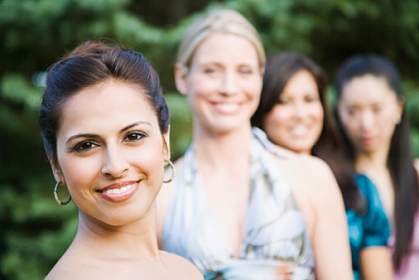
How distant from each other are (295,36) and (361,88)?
245 centimetres

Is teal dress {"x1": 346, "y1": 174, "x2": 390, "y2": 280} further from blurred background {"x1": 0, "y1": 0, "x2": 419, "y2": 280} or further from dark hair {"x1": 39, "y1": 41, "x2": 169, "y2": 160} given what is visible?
blurred background {"x1": 0, "y1": 0, "x2": 419, "y2": 280}

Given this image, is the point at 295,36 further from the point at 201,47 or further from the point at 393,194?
the point at 201,47

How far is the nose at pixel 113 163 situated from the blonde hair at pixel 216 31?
4.61 feet

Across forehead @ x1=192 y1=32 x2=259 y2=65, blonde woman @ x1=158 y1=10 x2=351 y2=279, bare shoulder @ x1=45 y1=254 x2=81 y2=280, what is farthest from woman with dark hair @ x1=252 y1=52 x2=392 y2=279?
bare shoulder @ x1=45 y1=254 x2=81 y2=280

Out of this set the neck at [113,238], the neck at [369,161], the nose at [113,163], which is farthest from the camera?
the neck at [369,161]

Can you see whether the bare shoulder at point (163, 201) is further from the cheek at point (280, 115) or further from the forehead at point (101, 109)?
the forehead at point (101, 109)

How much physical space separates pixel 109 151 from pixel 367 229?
7.52ft

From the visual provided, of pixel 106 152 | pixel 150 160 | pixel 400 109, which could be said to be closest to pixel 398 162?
pixel 400 109

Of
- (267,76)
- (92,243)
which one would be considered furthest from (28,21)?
(92,243)

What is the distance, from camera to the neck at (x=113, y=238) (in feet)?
6.95

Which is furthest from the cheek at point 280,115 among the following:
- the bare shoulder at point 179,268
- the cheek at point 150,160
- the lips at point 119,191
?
the lips at point 119,191

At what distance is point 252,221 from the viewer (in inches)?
123

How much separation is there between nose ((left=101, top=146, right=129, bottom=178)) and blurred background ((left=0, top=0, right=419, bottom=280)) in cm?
386

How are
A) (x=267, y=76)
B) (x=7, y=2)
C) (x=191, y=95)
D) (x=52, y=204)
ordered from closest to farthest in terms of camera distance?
(x=191, y=95) → (x=267, y=76) → (x=7, y=2) → (x=52, y=204)
